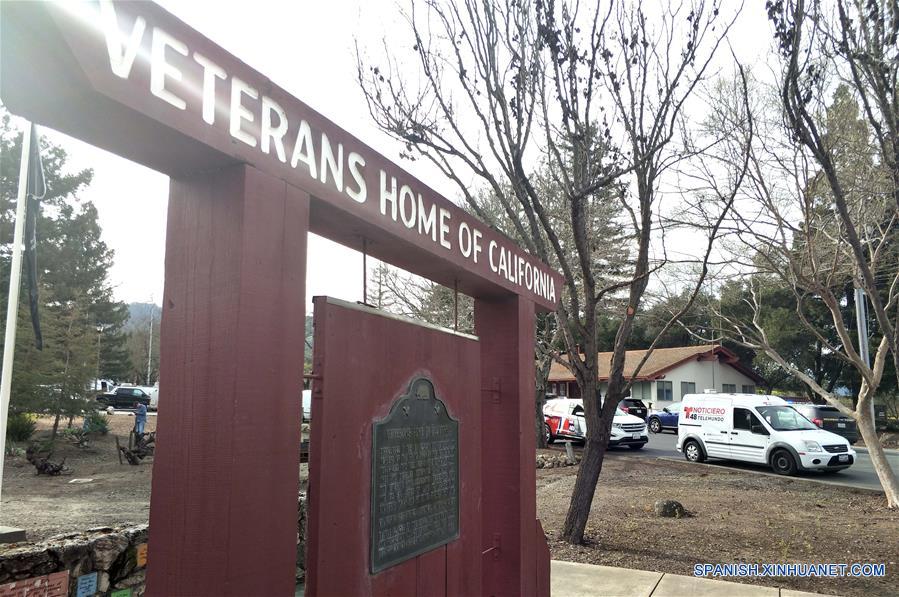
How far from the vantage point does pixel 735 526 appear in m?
9.04

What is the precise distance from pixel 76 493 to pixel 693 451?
49.2 ft

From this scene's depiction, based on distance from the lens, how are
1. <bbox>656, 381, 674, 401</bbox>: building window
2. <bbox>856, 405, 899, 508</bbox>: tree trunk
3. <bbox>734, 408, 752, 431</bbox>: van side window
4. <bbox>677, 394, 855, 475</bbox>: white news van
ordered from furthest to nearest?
<bbox>656, 381, 674, 401</bbox>: building window → <bbox>734, 408, 752, 431</bbox>: van side window → <bbox>677, 394, 855, 475</bbox>: white news van → <bbox>856, 405, 899, 508</bbox>: tree trunk

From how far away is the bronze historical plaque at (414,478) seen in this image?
288 cm

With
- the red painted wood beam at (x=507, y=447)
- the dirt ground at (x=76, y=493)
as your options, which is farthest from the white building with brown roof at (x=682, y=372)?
the red painted wood beam at (x=507, y=447)

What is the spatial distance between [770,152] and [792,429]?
8.29 meters

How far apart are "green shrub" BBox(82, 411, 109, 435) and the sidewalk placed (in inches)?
820

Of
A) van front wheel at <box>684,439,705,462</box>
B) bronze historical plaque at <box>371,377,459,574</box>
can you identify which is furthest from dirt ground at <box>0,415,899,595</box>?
bronze historical plaque at <box>371,377,459,574</box>

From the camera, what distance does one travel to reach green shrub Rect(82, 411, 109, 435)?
886 inches

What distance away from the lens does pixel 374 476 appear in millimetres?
2832

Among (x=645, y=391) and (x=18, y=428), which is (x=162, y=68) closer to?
(x=18, y=428)

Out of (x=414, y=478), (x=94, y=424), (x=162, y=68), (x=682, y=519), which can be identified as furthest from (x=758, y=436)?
(x=94, y=424)

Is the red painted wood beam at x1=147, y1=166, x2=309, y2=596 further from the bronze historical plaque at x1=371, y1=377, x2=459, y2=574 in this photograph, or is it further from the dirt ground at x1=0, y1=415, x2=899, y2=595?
the dirt ground at x1=0, y1=415, x2=899, y2=595

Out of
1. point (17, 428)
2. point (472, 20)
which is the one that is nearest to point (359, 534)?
point (472, 20)

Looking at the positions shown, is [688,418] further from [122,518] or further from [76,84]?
[76,84]
